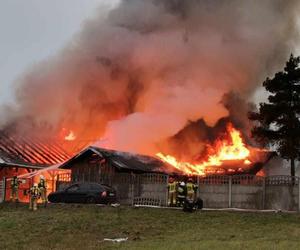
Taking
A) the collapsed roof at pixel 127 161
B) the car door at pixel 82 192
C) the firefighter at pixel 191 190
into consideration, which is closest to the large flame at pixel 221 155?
the collapsed roof at pixel 127 161

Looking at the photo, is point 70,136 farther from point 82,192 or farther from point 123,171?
point 82,192

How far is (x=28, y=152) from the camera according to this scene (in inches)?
1656

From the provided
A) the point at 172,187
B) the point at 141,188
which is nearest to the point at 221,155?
the point at 141,188

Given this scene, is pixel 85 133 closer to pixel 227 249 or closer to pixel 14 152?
pixel 14 152

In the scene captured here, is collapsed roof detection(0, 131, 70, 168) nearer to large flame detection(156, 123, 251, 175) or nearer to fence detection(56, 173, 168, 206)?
large flame detection(156, 123, 251, 175)

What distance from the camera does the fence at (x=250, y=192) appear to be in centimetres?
2390

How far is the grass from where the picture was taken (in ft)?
47.3

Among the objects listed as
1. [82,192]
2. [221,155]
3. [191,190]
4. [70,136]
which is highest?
[70,136]

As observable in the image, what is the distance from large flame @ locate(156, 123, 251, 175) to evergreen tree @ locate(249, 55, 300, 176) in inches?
275

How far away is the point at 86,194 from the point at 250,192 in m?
8.51

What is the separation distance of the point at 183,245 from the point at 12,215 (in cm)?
1169

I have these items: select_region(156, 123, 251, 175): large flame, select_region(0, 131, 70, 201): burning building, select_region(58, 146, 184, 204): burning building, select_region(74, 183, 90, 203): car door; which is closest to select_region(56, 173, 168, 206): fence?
select_region(58, 146, 184, 204): burning building

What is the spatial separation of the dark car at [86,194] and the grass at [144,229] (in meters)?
2.82

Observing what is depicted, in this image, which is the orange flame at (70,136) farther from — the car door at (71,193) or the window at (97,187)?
the window at (97,187)
